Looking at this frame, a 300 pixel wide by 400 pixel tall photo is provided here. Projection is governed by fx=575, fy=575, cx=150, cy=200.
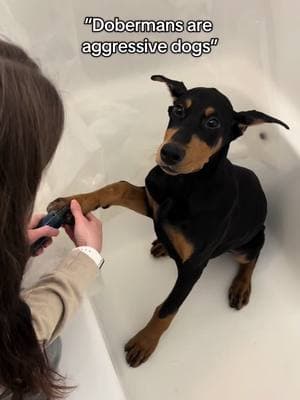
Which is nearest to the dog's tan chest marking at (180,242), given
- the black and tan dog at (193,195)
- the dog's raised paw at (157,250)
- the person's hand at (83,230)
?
the black and tan dog at (193,195)

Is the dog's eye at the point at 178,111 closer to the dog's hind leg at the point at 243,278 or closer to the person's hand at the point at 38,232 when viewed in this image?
the person's hand at the point at 38,232

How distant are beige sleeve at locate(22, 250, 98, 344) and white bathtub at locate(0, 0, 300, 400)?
0.08 meters

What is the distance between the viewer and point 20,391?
71cm

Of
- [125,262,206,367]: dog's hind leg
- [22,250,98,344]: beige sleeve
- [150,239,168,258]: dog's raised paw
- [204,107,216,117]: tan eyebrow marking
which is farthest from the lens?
[150,239,168,258]: dog's raised paw

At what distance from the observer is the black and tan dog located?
2.78 feet

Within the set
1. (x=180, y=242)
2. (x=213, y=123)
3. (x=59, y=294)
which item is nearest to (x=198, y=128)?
(x=213, y=123)

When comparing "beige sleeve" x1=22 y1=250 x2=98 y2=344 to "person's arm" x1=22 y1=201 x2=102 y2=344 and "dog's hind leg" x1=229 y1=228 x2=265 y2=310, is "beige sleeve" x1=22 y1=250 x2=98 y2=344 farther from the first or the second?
"dog's hind leg" x1=229 y1=228 x2=265 y2=310

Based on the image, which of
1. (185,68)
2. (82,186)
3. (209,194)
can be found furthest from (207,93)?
(185,68)

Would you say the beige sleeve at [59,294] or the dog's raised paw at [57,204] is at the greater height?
the dog's raised paw at [57,204]

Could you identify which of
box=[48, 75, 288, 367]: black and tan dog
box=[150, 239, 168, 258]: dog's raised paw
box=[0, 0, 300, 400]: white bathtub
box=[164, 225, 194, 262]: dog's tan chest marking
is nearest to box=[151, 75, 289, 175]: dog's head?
box=[48, 75, 288, 367]: black and tan dog

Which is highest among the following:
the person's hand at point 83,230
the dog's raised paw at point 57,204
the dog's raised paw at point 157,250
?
the dog's raised paw at point 57,204

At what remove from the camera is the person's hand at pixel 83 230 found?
87 centimetres

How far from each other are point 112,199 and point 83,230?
120 millimetres

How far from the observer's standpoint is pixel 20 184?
63 cm
